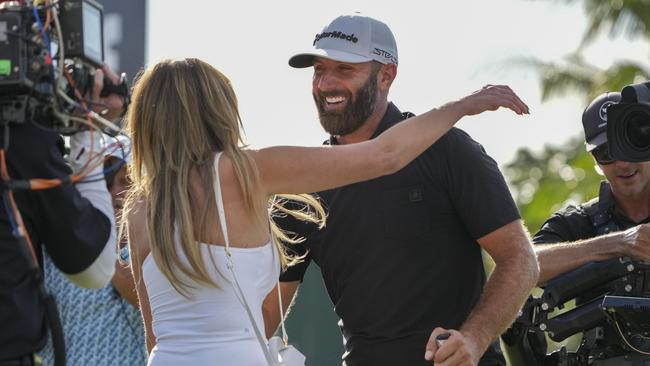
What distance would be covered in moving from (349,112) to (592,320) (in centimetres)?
133

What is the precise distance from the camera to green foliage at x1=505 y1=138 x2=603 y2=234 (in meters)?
18.4

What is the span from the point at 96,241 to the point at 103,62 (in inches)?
21.7

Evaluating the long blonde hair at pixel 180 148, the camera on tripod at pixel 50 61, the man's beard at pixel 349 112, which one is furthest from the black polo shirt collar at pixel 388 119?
the camera on tripod at pixel 50 61

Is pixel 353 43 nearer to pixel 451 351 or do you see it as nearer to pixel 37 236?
pixel 451 351

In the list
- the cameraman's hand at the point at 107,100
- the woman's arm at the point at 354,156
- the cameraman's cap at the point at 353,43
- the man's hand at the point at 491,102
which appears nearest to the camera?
the cameraman's hand at the point at 107,100

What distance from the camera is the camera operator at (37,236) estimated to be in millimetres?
4234

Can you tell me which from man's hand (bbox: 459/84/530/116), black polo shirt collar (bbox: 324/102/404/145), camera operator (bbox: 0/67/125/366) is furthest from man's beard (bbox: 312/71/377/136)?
camera operator (bbox: 0/67/125/366)

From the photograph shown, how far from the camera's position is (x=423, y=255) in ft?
19.5

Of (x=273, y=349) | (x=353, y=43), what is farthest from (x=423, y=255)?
(x=273, y=349)

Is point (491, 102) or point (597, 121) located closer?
point (491, 102)

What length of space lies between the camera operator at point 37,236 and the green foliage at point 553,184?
902 centimetres

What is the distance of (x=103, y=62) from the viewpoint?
4512 millimetres

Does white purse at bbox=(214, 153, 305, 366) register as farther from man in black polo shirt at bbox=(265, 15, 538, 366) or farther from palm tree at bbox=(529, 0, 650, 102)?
palm tree at bbox=(529, 0, 650, 102)

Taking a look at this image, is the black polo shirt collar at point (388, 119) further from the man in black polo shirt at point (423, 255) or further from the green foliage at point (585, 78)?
the green foliage at point (585, 78)
